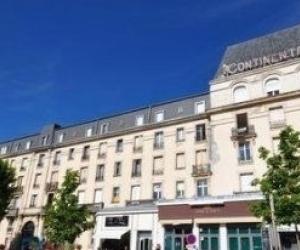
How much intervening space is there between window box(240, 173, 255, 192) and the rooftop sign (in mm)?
9573

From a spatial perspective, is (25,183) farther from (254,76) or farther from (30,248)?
(254,76)

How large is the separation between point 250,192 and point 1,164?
23162 mm

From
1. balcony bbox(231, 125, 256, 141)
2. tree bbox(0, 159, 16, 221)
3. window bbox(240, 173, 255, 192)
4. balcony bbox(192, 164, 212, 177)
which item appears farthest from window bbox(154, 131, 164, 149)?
tree bbox(0, 159, 16, 221)

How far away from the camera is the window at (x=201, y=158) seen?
32.4 metres

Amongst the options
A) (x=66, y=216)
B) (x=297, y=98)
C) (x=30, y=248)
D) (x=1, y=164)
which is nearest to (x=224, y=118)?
(x=297, y=98)

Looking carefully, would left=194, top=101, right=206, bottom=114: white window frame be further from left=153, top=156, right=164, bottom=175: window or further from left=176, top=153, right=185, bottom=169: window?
left=153, top=156, right=164, bottom=175: window

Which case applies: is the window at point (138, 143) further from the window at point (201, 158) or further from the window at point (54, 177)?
the window at point (54, 177)

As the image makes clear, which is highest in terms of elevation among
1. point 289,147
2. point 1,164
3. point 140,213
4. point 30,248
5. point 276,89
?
point 276,89

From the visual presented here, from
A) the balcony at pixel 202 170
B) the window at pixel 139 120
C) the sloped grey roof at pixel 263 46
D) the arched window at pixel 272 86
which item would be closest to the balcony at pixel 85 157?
the window at pixel 139 120

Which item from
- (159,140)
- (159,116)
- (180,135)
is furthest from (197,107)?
(159,140)

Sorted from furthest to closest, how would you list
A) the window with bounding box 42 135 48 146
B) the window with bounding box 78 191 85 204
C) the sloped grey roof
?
the window with bounding box 42 135 48 146, the window with bounding box 78 191 85 204, the sloped grey roof

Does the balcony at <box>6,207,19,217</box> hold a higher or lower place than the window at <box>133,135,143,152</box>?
lower

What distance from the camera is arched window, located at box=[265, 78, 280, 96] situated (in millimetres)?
30266

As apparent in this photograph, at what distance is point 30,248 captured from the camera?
38.3m
